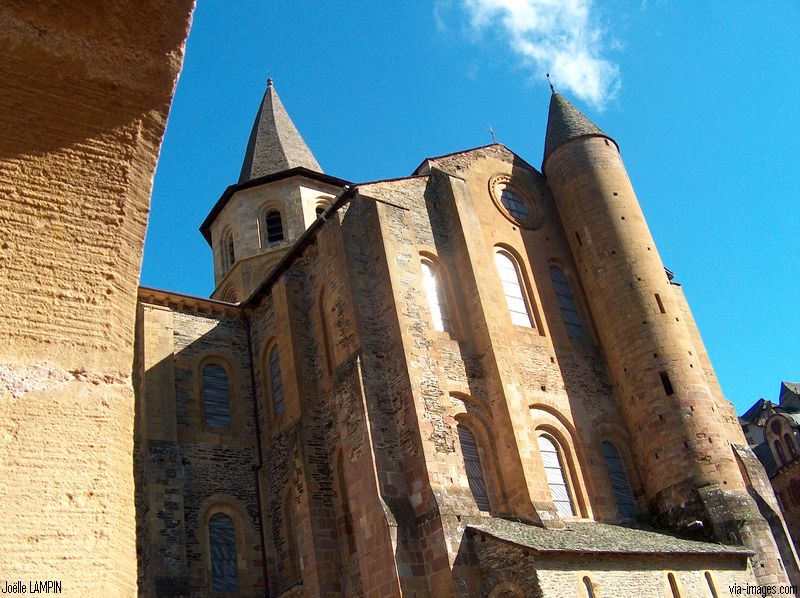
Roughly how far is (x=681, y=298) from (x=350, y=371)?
491 inches

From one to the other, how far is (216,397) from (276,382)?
5.50 feet

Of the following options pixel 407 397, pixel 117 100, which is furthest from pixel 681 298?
pixel 117 100

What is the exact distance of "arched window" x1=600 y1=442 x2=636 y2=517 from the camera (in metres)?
18.4

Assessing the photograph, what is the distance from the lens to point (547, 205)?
77.7 feet

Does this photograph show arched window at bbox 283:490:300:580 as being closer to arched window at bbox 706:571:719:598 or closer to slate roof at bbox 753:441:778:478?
arched window at bbox 706:571:719:598

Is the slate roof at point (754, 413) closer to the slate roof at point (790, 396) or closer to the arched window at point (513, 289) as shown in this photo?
the slate roof at point (790, 396)

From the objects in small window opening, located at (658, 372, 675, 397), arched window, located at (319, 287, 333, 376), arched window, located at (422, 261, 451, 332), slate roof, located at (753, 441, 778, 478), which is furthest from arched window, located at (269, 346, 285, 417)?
slate roof, located at (753, 441, 778, 478)

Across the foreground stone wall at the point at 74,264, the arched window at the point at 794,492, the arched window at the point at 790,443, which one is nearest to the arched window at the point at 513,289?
the foreground stone wall at the point at 74,264

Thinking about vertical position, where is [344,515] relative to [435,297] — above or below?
below

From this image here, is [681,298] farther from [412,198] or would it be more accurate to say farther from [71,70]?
[71,70]

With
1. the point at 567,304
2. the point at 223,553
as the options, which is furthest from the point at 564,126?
the point at 223,553

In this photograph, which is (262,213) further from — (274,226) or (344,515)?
(344,515)

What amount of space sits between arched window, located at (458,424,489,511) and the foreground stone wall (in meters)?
Result: 13.5

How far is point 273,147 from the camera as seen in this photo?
32062mm
